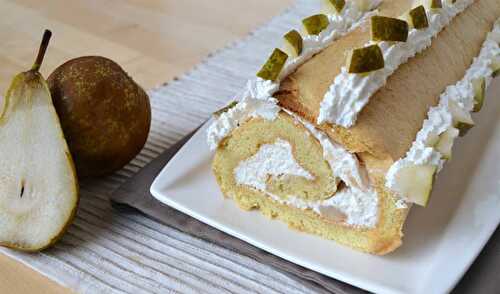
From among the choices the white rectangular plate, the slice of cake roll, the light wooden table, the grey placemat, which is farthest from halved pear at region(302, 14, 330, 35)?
the light wooden table

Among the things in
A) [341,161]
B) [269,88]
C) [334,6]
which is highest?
[334,6]

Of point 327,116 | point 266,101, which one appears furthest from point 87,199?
point 327,116

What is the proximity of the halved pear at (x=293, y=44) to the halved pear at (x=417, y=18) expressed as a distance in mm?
287

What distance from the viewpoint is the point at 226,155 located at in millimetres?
1554

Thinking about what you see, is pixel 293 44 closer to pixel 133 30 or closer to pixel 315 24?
pixel 315 24

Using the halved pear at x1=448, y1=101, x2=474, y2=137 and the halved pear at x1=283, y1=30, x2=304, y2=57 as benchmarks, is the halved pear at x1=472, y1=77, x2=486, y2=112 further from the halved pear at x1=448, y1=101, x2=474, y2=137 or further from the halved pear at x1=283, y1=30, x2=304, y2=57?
the halved pear at x1=283, y1=30, x2=304, y2=57

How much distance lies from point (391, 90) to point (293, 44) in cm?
25

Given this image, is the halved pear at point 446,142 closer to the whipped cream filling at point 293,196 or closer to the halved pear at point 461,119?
the halved pear at point 461,119

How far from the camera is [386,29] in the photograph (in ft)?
4.79

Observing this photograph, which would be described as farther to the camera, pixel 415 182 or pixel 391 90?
pixel 391 90

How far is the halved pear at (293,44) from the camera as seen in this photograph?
1501 mm

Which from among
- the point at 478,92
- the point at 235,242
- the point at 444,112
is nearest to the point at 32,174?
the point at 235,242

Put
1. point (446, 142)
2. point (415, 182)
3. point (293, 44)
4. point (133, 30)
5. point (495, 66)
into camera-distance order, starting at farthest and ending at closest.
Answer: point (133, 30)
point (495, 66)
point (293, 44)
point (446, 142)
point (415, 182)

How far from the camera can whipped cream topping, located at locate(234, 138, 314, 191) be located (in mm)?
1473
